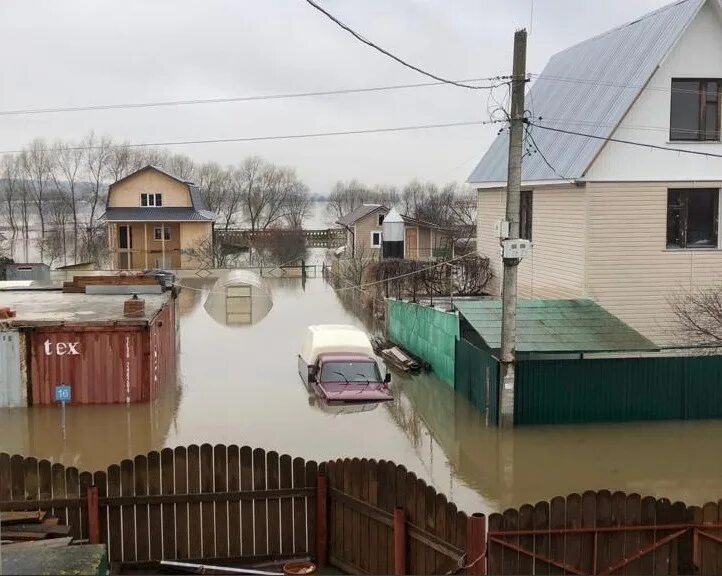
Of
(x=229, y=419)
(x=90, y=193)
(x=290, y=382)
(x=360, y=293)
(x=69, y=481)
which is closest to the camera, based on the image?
(x=69, y=481)

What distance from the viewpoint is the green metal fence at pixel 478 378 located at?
16703 mm

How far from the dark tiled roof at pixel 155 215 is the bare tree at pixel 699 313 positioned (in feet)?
121

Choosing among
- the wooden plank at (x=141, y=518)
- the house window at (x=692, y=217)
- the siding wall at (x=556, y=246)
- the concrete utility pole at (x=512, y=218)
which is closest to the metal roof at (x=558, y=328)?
the concrete utility pole at (x=512, y=218)

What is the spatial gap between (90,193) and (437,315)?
90.4m

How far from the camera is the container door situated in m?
17.0

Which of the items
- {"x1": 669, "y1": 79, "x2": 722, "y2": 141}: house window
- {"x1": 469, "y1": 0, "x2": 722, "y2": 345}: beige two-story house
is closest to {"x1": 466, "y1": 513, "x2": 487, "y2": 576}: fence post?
{"x1": 469, "y1": 0, "x2": 722, "y2": 345}: beige two-story house

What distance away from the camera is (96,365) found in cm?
1725

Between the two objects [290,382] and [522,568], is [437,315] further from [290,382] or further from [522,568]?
[522,568]

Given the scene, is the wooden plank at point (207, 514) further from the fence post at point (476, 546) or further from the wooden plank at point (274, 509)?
the fence post at point (476, 546)

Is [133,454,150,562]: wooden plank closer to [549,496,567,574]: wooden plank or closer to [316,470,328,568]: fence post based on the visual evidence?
[316,470,328,568]: fence post

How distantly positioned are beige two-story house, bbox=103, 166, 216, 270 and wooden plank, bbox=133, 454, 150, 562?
145ft

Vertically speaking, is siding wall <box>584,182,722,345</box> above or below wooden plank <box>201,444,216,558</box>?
above

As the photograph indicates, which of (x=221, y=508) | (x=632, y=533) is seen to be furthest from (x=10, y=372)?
(x=632, y=533)

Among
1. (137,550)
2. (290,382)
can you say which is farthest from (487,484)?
(290,382)
